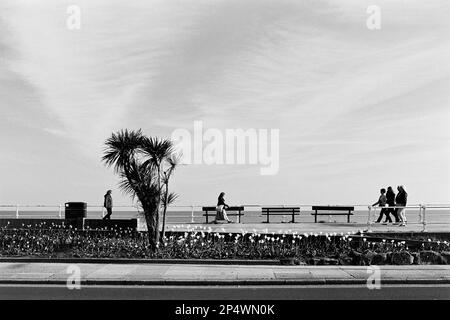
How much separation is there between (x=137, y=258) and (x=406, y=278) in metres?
6.59

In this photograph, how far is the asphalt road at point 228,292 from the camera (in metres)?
10.1

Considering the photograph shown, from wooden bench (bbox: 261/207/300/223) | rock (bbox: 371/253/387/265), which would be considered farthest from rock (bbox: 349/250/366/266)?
wooden bench (bbox: 261/207/300/223)

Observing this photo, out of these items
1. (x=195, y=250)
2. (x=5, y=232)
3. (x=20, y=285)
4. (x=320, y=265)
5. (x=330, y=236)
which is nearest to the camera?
(x=20, y=285)

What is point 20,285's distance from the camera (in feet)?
37.6

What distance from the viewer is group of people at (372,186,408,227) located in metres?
21.9

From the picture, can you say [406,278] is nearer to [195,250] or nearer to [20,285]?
[195,250]

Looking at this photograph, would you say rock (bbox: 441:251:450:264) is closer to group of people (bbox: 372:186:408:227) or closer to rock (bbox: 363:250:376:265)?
rock (bbox: 363:250:376:265)

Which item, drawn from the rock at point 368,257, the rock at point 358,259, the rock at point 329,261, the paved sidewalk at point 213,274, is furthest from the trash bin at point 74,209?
the rock at point 368,257

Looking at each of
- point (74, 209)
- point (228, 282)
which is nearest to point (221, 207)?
point (74, 209)

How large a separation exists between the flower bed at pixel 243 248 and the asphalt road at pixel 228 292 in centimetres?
300

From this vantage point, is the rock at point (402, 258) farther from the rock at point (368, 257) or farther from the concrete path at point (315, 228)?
the concrete path at point (315, 228)

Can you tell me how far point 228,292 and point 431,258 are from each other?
6451mm
